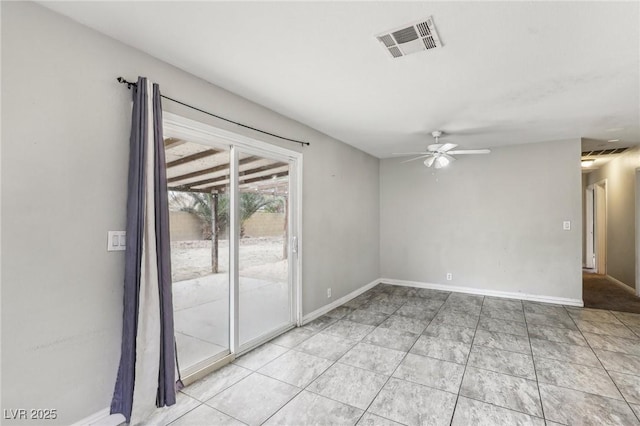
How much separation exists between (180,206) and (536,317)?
4.81 metres

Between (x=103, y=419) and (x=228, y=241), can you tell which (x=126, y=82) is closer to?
(x=228, y=241)

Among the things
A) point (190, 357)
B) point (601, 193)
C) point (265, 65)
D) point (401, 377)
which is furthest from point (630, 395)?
point (601, 193)

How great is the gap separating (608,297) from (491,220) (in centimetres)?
240

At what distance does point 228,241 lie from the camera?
294 centimetres

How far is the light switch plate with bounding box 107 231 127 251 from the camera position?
1.99 meters

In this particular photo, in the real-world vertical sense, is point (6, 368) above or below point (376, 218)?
below

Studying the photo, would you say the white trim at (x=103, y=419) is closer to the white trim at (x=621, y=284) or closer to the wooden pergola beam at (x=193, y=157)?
the wooden pergola beam at (x=193, y=157)

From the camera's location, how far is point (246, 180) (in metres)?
3.15

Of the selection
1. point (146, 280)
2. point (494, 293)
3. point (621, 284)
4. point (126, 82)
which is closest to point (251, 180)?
point (126, 82)

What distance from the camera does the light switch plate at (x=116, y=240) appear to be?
1.99 meters

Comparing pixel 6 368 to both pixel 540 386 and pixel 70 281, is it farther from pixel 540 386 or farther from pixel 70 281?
pixel 540 386

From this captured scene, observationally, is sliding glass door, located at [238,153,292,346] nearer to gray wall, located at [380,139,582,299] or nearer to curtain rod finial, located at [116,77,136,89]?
curtain rod finial, located at [116,77,136,89]

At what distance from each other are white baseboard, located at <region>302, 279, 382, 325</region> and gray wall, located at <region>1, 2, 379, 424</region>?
7.84ft

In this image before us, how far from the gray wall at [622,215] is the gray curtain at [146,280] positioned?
726cm
